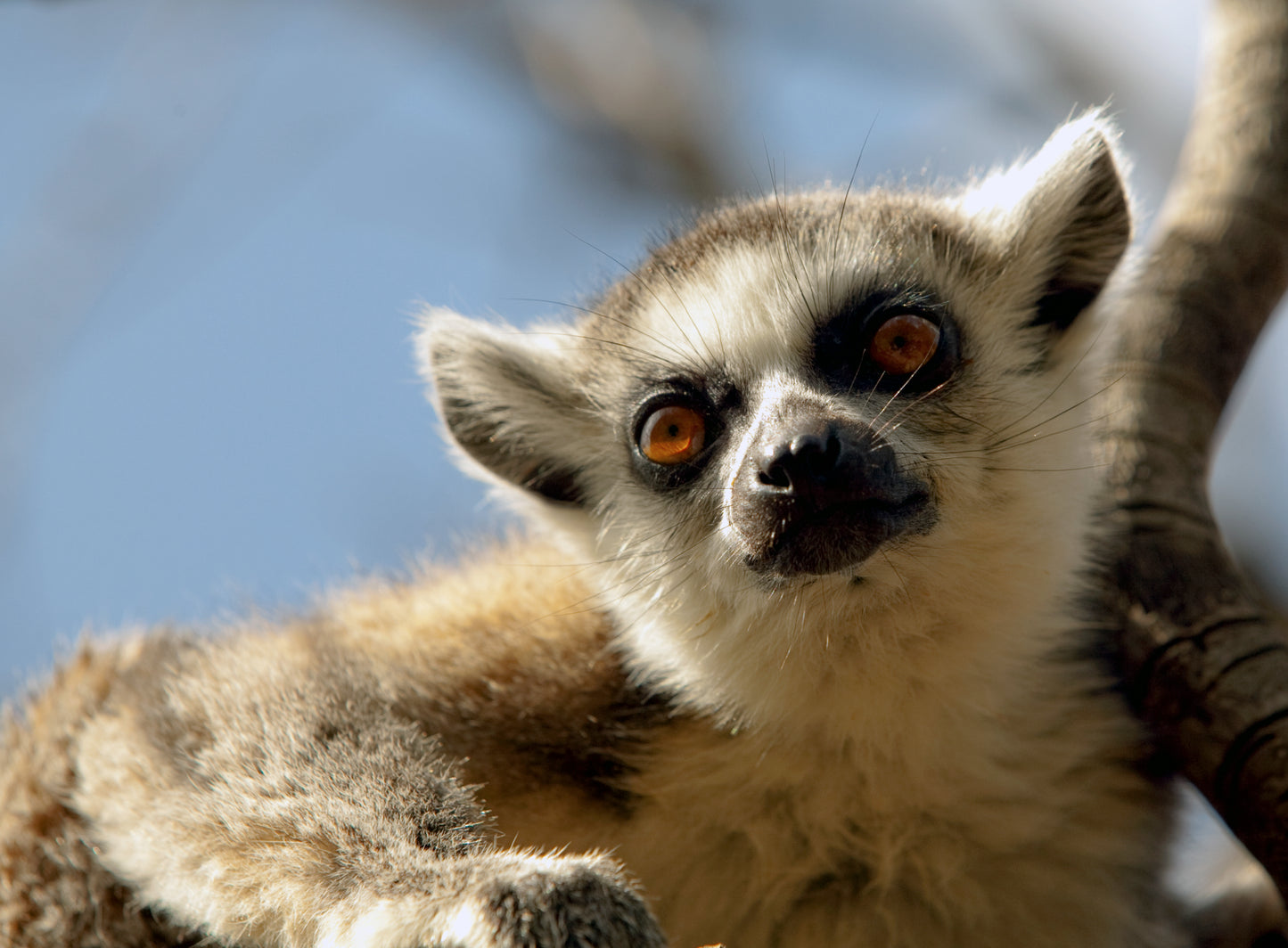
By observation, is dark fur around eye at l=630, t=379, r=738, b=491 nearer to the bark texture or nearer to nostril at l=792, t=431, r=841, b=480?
nostril at l=792, t=431, r=841, b=480

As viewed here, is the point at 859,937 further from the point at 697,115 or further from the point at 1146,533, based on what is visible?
the point at 697,115

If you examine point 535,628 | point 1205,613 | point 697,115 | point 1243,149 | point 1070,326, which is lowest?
point 535,628

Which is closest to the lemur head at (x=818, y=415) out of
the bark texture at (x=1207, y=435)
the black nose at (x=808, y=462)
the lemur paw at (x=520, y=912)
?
the black nose at (x=808, y=462)

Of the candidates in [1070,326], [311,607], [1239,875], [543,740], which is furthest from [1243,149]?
[311,607]

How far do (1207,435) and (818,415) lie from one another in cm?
138

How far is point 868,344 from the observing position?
3.51m

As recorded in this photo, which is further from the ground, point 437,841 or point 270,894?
point 437,841

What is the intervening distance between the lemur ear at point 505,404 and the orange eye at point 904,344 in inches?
42.5

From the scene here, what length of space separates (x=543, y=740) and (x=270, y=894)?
0.93 metres

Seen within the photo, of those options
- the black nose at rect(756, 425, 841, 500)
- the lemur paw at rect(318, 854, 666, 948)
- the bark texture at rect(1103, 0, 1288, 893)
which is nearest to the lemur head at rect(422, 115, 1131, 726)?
the black nose at rect(756, 425, 841, 500)

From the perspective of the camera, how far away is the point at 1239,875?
4250 millimetres

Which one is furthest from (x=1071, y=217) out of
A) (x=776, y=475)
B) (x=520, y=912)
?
(x=520, y=912)

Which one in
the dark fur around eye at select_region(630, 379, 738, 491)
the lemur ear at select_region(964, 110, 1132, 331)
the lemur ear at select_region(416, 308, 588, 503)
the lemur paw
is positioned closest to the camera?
the lemur paw

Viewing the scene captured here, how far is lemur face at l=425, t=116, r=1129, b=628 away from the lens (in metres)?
3.13
